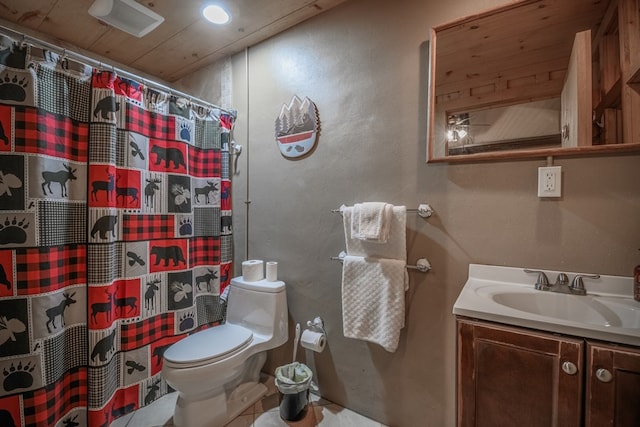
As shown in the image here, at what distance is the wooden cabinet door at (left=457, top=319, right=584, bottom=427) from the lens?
0.79m

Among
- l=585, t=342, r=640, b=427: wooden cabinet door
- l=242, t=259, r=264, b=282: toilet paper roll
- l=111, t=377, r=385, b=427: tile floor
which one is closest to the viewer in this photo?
l=585, t=342, r=640, b=427: wooden cabinet door

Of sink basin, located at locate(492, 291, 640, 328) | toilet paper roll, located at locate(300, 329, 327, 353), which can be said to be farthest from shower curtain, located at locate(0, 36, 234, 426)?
sink basin, located at locate(492, 291, 640, 328)

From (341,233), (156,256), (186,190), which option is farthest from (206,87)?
(341,233)

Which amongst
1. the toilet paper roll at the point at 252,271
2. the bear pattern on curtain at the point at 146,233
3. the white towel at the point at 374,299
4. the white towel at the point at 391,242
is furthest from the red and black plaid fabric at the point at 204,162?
the white towel at the point at 374,299

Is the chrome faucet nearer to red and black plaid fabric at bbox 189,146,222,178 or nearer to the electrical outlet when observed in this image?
the electrical outlet

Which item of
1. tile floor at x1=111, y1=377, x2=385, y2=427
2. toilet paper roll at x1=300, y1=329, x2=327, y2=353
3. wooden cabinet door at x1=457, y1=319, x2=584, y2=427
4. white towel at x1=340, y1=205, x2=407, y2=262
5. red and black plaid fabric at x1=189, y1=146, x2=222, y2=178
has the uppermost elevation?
red and black plaid fabric at x1=189, y1=146, x2=222, y2=178

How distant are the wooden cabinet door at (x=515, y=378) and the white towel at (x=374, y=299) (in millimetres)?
435

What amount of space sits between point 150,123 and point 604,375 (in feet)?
7.30

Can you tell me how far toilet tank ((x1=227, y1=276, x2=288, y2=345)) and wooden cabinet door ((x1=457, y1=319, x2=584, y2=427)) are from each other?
1.07m

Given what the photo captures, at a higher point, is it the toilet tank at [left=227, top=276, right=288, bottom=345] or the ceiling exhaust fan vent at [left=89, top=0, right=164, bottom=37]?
the ceiling exhaust fan vent at [left=89, top=0, right=164, bottom=37]

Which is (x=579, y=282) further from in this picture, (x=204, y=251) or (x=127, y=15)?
(x=127, y=15)

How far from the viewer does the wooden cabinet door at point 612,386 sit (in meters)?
0.73

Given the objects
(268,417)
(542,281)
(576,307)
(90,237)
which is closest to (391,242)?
(542,281)

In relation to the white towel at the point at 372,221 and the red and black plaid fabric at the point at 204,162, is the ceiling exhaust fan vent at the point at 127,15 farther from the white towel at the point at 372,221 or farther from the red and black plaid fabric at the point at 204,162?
the white towel at the point at 372,221
